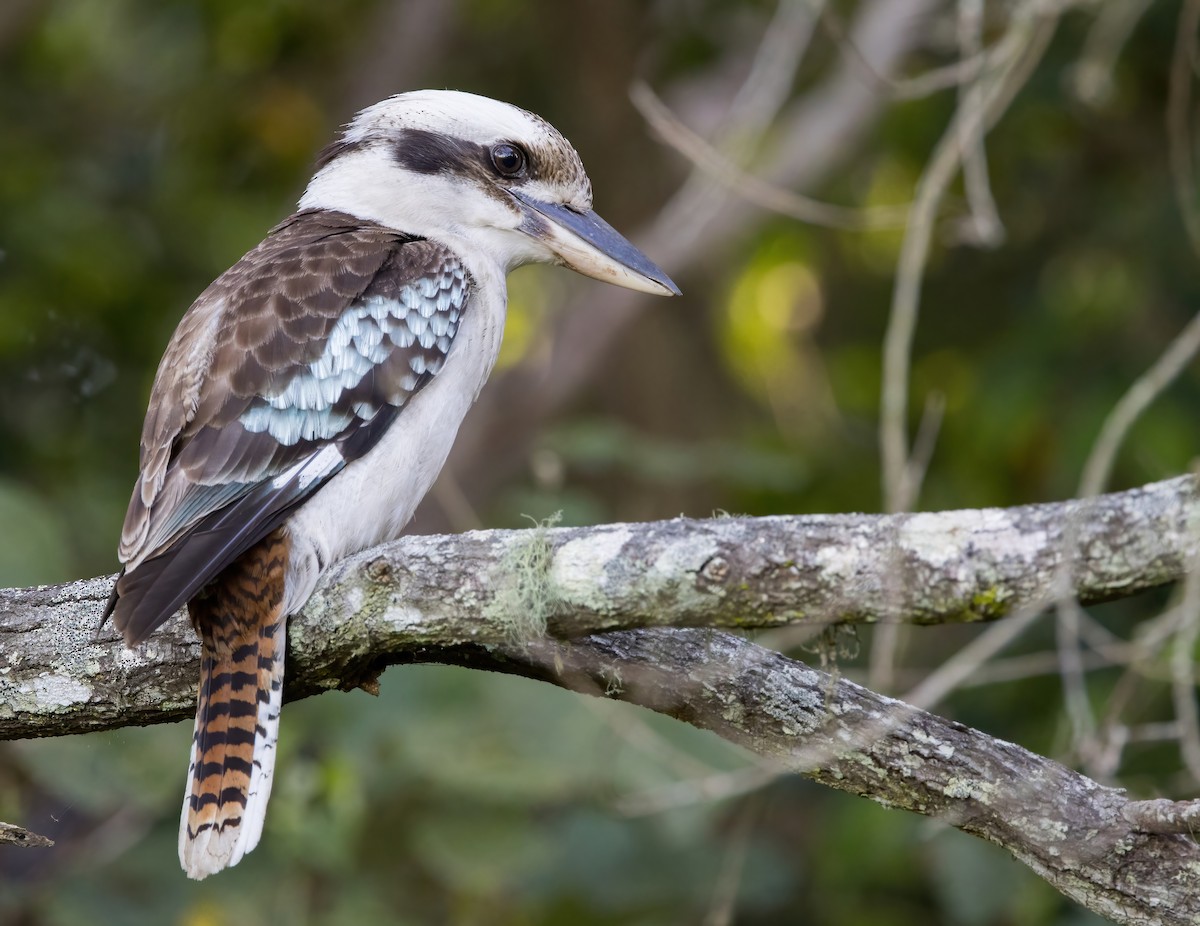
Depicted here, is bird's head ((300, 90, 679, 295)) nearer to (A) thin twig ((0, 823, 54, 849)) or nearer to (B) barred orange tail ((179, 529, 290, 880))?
(B) barred orange tail ((179, 529, 290, 880))

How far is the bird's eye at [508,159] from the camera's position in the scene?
335 cm

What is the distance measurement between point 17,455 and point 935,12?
3.53 m

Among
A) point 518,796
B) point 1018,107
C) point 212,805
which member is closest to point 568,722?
point 518,796

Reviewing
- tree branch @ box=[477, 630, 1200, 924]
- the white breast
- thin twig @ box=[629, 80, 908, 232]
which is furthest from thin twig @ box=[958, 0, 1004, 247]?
tree branch @ box=[477, 630, 1200, 924]

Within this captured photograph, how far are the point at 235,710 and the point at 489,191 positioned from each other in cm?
133

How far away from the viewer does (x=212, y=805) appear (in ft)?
8.56

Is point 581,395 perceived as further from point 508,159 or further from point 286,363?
point 286,363

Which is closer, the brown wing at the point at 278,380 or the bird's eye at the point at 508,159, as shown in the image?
the brown wing at the point at 278,380

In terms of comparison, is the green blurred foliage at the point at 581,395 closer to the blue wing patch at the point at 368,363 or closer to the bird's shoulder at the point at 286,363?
the bird's shoulder at the point at 286,363

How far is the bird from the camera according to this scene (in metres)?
2.54

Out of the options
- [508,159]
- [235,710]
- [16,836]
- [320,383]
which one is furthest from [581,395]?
[16,836]

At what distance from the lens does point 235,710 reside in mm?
2518

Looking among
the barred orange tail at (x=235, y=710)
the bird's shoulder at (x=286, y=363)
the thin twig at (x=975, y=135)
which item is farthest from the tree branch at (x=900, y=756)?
the thin twig at (x=975, y=135)

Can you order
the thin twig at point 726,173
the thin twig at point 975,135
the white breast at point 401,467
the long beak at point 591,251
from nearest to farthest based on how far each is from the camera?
the white breast at point 401,467 < the long beak at point 591,251 < the thin twig at point 975,135 < the thin twig at point 726,173
